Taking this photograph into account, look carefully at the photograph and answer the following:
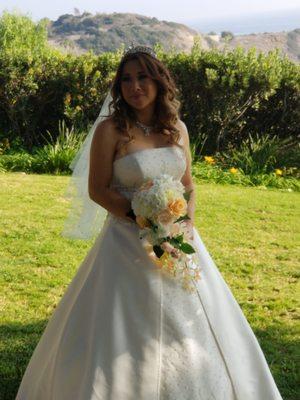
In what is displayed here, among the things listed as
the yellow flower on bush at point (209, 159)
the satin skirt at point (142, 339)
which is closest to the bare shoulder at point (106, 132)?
the satin skirt at point (142, 339)

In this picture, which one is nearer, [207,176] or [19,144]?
[207,176]

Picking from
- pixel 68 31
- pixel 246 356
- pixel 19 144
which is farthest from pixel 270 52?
pixel 68 31

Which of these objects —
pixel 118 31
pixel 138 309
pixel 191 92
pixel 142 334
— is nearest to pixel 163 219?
pixel 138 309

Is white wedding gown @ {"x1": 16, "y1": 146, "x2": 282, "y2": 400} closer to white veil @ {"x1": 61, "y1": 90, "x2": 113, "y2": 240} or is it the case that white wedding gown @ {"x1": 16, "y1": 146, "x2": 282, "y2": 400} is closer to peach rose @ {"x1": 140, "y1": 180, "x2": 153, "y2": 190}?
peach rose @ {"x1": 140, "y1": 180, "x2": 153, "y2": 190}

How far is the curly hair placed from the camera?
351cm

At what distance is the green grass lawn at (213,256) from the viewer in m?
4.91

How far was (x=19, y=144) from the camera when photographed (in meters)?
12.3

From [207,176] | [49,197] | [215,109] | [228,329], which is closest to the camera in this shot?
[228,329]

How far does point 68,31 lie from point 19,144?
46.3m

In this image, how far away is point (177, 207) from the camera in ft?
10.4

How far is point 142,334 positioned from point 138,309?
5.4 inches

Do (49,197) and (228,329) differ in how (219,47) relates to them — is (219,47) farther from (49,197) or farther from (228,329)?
(228,329)

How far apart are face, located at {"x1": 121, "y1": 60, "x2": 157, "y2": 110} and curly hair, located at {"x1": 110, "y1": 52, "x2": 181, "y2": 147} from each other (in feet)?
0.08

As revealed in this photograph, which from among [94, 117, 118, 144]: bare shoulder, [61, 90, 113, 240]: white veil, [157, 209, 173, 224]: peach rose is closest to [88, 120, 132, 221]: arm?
[94, 117, 118, 144]: bare shoulder
